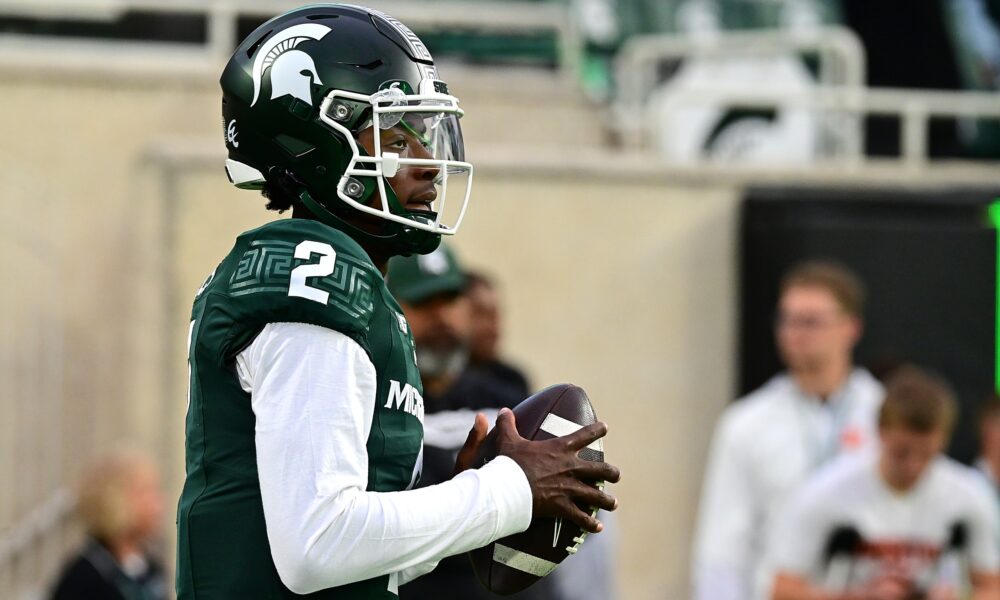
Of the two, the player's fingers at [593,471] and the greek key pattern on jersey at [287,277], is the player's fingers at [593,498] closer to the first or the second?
the player's fingers at [593,471]

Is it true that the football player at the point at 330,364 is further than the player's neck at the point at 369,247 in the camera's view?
No

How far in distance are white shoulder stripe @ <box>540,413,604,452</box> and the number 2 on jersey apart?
1.51 feet

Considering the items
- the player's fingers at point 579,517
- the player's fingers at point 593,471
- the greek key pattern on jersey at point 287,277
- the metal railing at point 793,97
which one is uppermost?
the metal railing at point 793,97

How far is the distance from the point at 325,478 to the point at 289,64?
2.09ft

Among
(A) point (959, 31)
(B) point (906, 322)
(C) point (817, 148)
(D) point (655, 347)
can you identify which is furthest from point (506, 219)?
(A) point (959, 31)

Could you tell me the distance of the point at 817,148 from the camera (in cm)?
1005

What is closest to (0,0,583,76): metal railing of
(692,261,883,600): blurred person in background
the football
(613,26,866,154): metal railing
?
(613,26,866,154): metal railing

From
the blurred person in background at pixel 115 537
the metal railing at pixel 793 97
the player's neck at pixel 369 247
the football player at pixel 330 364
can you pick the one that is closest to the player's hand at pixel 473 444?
the football player at pixel 330 364

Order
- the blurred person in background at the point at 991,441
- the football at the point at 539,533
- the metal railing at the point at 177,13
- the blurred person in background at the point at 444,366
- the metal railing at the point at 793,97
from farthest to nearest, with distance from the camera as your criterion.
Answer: the metal railing at the point at 793,97
the metal railing at the point at 177,13
the blurred person in background at the point at 991,441
the blurred person in background at the point at 444,366
the football at the point at 539,533

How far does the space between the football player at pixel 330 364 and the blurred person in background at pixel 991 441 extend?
201 inches

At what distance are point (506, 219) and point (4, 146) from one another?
2.45 m

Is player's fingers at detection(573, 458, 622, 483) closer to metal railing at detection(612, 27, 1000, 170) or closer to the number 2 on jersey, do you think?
the number 2 on jersey

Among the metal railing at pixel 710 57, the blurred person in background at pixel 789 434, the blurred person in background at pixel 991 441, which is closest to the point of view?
the blurred person in background at pixel 789 434

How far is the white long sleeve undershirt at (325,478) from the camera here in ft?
7.16
